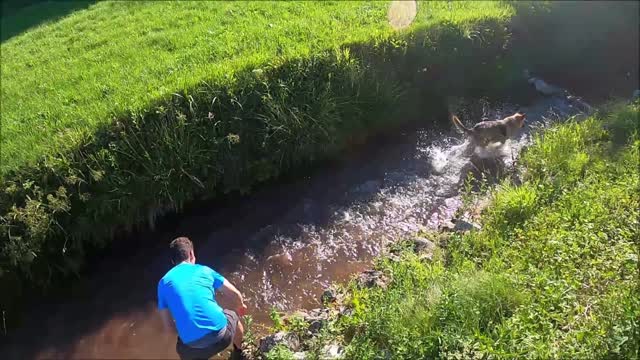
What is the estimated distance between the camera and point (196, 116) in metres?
9.04

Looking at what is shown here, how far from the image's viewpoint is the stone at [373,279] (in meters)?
7.07

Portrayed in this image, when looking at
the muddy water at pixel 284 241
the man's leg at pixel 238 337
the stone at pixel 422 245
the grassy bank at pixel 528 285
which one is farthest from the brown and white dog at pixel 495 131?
the man's leg at pixel 238 337

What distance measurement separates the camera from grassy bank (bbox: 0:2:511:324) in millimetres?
8180

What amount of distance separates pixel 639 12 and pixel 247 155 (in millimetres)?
12067

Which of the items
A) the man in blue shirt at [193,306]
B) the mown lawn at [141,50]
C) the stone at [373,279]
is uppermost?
the mown lawn at [141,50]

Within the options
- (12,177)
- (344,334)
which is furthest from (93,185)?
(344,334)

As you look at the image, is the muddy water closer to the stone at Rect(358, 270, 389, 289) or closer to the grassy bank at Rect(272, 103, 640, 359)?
the stone at Rect(358, 270, 389, 289)

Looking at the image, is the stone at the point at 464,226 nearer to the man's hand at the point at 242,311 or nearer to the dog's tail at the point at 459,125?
the dog's tail at the point at 459,125

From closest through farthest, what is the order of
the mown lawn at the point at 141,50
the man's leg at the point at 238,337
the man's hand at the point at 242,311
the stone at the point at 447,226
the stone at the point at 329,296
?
1. the man's leg at the point at 238,337
2. the man's hand at the point at 242,311
3. the stone at the point at 329,296
4. the stone at the point at 447,226
5. the mown lawn at the point at 141,50

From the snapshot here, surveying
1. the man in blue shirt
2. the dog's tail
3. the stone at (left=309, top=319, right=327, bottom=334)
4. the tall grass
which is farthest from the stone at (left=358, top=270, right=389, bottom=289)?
the dog's tail

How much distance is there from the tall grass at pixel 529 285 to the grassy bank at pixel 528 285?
0.01 m

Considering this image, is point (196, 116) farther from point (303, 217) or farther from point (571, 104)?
point (571, 104)

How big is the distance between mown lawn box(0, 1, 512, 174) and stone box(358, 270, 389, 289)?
13.7ft

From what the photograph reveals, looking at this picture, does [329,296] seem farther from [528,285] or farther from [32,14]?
[32,14]
